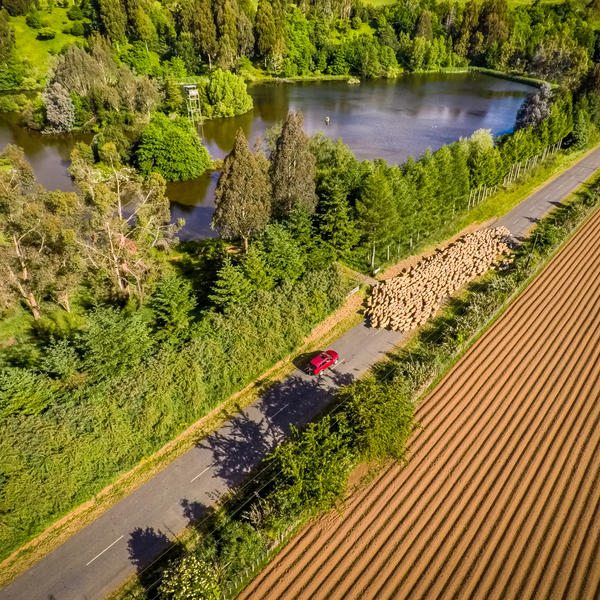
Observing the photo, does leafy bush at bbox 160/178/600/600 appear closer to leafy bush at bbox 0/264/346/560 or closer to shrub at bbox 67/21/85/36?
leafy bush at bbox 0/264/346/560

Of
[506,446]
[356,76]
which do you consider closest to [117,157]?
[506,446]

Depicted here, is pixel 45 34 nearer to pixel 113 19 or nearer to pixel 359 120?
pixel 113 19

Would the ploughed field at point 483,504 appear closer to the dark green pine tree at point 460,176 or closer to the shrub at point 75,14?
the dark green pine tree at point 460,176

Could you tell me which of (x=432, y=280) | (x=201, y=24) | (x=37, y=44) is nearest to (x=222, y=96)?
(x=201, y=24)

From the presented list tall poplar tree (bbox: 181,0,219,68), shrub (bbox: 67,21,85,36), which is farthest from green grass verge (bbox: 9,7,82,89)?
tall poplar tree (bbox: 181,0,219,68)

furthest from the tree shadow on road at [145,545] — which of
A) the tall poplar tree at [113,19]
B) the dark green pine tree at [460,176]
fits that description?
the tall poplar tree at [113,19]

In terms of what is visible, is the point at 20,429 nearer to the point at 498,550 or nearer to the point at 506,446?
the point at 498,550
